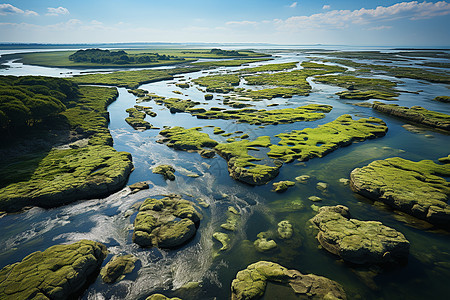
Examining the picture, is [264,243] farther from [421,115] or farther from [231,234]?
[421,115]

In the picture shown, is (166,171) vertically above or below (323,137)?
below

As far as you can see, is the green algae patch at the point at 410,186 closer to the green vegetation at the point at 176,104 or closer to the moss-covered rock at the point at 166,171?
the moss-covered rock at the point at 166,171

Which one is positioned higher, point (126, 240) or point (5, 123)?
point (5, 123)

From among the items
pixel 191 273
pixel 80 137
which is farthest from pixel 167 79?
pixel 191 273

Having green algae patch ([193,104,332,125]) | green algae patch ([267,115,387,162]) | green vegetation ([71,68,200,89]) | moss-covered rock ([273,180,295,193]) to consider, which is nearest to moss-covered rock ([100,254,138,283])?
moss-covered rock ([273,180,295,193])

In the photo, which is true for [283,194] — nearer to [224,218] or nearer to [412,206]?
[224,218]

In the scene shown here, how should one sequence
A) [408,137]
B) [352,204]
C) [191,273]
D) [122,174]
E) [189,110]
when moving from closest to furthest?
[191,273] → [352,204] → [122,174] → [408,137] → [189,110]

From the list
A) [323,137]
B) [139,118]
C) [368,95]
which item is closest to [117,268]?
[323,137]
